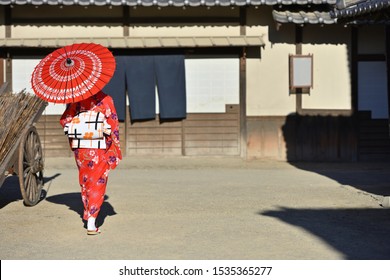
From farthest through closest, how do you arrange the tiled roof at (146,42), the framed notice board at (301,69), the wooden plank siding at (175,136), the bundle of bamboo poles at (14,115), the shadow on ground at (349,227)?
the wooden plank siding at (175,136)
the framed notice board at (301,69)
the tiled roof at (146,42)
the bundle of bamboo poles at (14,115)
the shadow on ground at (349,227)

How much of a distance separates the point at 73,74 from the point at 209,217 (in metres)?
2.25

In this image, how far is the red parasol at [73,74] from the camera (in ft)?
24.1

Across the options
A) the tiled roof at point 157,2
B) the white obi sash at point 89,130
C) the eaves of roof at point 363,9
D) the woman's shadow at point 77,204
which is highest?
the tiled roof at point 157,2

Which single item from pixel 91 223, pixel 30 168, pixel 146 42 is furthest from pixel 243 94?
pixel 91 223

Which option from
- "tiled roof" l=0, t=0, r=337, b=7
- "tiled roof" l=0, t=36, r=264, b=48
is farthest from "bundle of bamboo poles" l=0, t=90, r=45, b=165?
"tiled roof" l=0, t=36, r=264, b=48

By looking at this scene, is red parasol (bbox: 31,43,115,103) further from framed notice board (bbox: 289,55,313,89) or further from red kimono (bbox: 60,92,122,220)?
framed notice board (bbox: 289,55,313,89)

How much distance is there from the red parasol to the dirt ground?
141cm

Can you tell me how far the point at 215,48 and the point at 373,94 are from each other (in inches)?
135

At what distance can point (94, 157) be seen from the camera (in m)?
7.55

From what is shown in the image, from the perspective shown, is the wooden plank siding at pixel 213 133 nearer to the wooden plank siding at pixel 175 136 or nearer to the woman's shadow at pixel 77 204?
the wooden plank siding at pixel 175 136

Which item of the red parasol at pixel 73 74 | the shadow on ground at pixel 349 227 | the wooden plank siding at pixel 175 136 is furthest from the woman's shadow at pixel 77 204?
the wooden plank siding at pixel 175 136

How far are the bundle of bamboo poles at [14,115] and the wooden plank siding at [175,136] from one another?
5957mm

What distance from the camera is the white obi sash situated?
24.6ft

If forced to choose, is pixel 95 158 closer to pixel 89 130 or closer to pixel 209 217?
pixel 89 130
